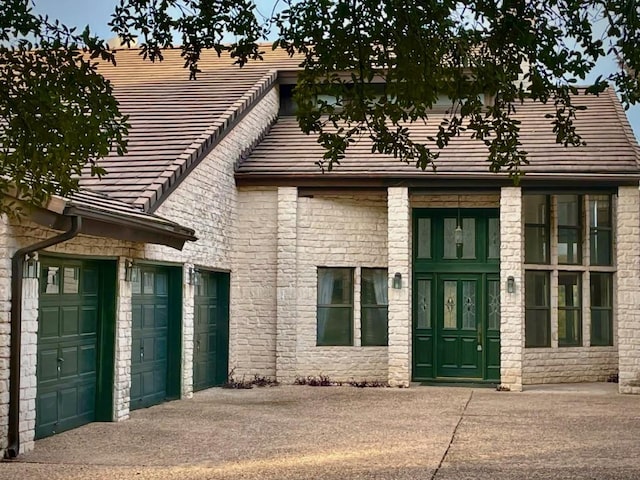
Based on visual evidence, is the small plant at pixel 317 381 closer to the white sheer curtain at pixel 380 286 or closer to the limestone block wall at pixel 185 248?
the limestone block wall at pixel 185 248

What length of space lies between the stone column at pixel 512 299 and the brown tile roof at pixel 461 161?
2.13 feet

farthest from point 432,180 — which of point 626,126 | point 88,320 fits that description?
point 88,320

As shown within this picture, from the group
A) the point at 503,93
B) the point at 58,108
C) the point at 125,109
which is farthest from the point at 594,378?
the point at 58,108

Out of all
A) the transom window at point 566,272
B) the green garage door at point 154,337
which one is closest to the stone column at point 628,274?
the transom window at point 566,272

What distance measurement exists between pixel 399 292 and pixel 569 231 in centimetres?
365

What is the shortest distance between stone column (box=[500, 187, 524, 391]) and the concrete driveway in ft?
2.93

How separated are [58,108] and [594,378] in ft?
44.9

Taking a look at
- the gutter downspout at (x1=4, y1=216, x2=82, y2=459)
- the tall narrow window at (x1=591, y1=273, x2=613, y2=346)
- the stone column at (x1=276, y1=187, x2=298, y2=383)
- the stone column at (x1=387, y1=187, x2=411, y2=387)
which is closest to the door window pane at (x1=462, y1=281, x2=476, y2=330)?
the stone column at (x1=387, y1=187, x2=411, y2=387)

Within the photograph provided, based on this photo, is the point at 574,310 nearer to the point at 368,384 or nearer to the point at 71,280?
the point at 368,384

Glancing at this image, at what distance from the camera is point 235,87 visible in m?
19.3

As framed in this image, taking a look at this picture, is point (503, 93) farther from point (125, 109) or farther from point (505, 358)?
point (125, 109)

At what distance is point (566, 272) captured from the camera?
1880 centimetres

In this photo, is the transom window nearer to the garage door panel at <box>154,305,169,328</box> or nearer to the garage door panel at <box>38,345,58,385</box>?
the garage door panel at <box>154,305,169,328</box>

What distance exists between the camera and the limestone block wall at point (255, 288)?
1809cm
